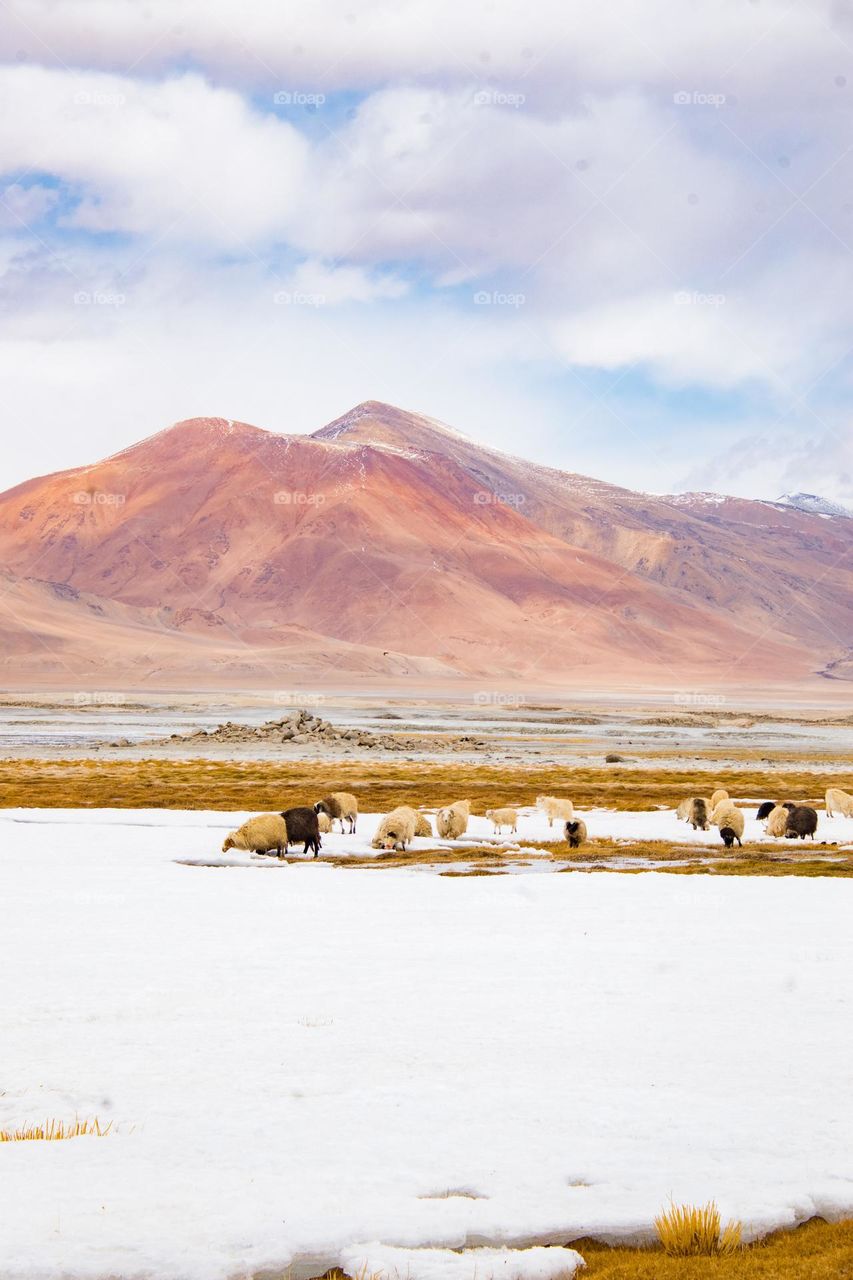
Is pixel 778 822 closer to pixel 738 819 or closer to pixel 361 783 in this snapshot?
pixel 738 819

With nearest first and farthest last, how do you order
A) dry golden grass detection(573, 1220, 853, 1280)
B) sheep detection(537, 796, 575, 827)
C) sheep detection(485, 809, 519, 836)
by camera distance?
dry golden grass detection(573, 1220, 853, 1280), sheep detection(485, 809, 519, 836), sheep detection(537, 796, 575, 827)

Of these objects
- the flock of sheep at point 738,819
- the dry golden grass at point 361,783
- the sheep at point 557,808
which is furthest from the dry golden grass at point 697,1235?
the dry golden grass at point 361,783

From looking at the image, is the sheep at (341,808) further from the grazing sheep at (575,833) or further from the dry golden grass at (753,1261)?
the dry golden grass at (753,1261)

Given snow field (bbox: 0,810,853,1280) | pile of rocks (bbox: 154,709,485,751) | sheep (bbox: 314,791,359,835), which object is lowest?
snow field (bbox: 0,810,853,1280)

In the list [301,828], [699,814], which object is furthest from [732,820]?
[301,828]

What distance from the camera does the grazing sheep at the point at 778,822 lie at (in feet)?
83.4

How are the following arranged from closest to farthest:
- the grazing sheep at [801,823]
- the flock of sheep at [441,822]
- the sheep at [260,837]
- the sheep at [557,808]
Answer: the sheep at [260,837] → the flock of sheep at [441,822] → the grazing sheep at [801,823] → the sheep at [557,808]

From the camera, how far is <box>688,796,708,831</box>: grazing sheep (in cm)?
2645

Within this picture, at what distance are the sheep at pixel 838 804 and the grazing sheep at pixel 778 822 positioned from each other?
414 centimetres

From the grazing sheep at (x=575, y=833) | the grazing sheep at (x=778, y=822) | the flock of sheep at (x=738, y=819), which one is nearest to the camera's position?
the grazing sheep at (x=575, y=833)

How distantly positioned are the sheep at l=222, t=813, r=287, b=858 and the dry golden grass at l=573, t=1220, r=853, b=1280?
15.0m

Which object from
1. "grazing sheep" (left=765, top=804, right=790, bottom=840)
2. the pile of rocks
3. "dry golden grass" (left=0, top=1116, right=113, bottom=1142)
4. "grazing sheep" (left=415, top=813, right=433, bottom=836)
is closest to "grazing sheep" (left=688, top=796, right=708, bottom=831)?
"grazing sheep" (left=765, top=804, right=790, bottom=840)

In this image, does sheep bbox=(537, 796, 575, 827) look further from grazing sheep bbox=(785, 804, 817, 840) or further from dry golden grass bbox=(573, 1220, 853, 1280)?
dry golden grass bbox=(573, 1220, 853, 1280)

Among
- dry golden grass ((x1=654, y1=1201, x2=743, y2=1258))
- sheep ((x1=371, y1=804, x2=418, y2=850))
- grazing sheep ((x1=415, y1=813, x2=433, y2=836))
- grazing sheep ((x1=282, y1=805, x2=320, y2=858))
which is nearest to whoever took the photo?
dry golden grass ((x1=654, y1=1201, x2=743, y2=1258))
